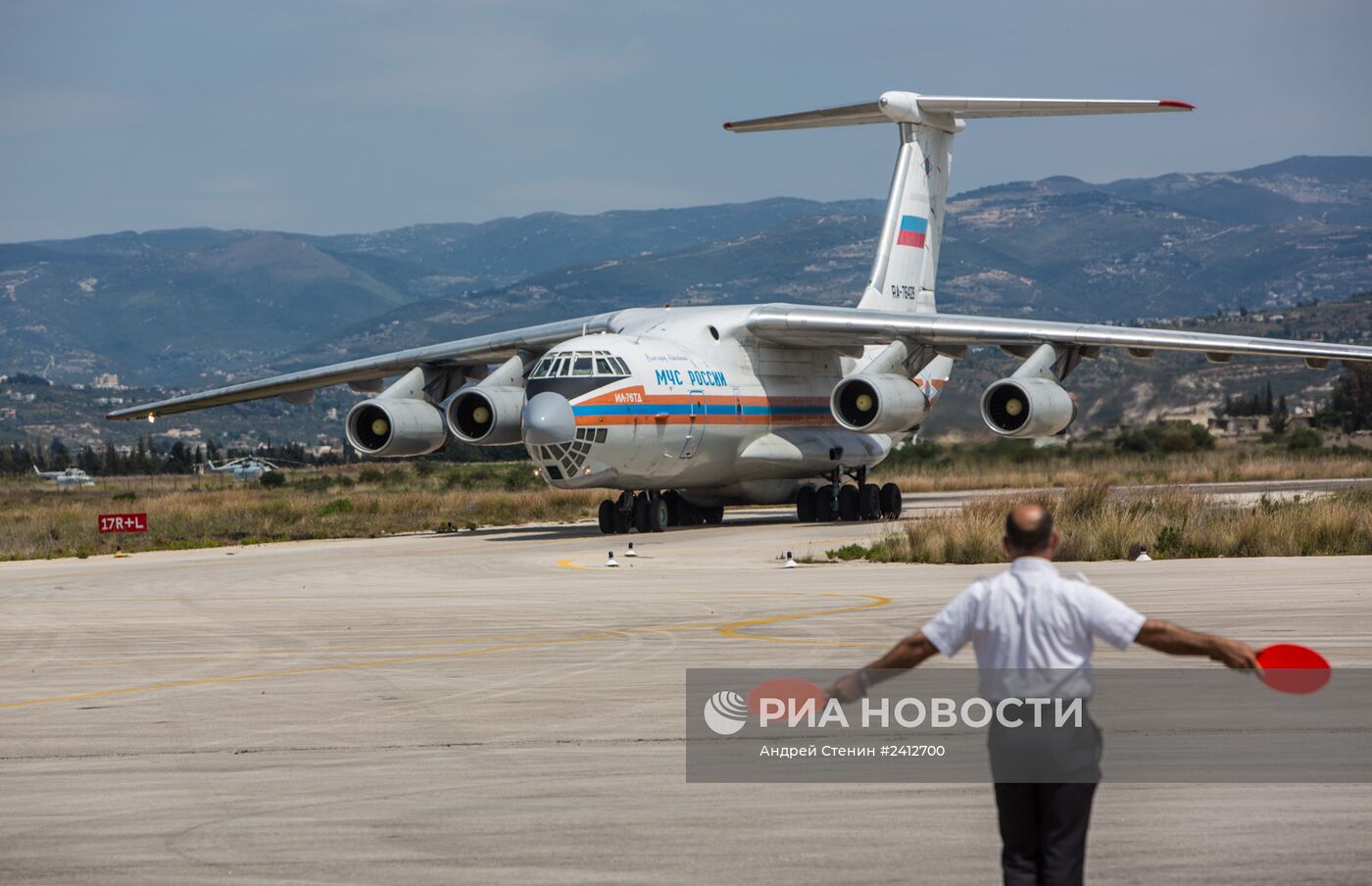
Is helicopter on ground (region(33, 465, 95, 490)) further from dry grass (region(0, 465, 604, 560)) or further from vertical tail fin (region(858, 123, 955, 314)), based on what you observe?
vertical tail fin (region(858, 123, 955, 314))

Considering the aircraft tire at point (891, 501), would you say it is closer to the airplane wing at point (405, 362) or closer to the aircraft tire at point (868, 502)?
the aircraft tire at point (868, 502)

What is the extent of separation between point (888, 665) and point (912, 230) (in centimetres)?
3051

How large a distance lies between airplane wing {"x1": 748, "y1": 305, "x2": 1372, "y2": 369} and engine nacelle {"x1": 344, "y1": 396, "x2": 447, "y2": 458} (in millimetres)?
6071

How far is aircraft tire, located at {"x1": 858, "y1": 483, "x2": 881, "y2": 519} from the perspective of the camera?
32.5m

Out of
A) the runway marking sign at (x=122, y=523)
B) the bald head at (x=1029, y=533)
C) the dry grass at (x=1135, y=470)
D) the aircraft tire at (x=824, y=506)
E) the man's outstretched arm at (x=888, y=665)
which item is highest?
the bald head at (x=1029, y=533)

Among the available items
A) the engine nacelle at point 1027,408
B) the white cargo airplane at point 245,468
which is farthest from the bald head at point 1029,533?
the white cargo airplane at point 245,468

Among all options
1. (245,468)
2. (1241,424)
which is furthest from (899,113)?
(245,468)

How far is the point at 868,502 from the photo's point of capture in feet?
107

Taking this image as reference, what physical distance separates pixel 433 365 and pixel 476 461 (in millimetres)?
50888

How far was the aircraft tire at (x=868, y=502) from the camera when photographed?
3247 centimetres

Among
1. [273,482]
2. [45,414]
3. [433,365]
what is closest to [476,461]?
[273,482]

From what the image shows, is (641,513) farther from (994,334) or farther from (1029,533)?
(1029,533)

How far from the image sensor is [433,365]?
108 ft

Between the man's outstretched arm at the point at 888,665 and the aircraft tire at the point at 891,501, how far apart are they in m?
27.0
